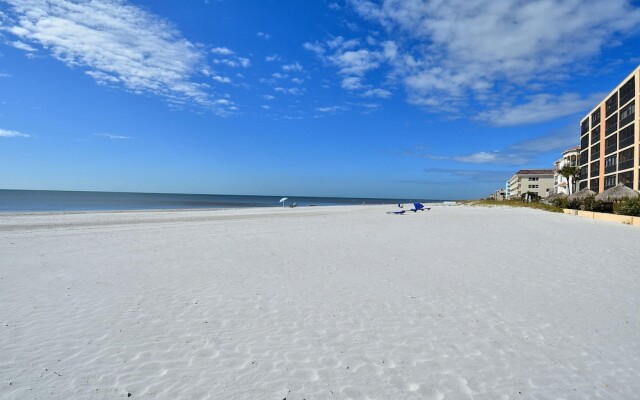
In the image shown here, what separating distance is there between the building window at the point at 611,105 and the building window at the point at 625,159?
22.7 feet

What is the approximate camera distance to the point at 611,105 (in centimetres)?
4931

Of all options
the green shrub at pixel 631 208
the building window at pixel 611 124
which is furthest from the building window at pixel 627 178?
the green shrub at pixel 631 208

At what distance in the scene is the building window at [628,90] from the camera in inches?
1638

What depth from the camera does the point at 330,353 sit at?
4320 mm

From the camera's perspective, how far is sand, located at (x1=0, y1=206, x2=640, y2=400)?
12.0ft

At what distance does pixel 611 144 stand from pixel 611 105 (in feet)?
17.7

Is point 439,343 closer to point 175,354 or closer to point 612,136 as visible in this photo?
point 175,354

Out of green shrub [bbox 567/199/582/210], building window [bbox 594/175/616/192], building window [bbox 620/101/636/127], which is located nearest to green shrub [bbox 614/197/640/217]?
green shrub [bbox 567/199/582/210]

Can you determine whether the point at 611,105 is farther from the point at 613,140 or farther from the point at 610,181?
the point at 610,181

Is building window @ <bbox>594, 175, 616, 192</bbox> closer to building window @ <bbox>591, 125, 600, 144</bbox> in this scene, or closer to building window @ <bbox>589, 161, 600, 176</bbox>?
building window @ <bbox>589, 161, 600, 176</bbox>

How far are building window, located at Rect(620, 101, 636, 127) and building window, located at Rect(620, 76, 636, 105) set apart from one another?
984mm

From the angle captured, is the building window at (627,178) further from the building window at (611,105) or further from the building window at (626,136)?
the building window at (611,105)

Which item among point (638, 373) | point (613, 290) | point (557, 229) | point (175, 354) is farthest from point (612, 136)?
point (175, 354)

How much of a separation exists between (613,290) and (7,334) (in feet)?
33.5
